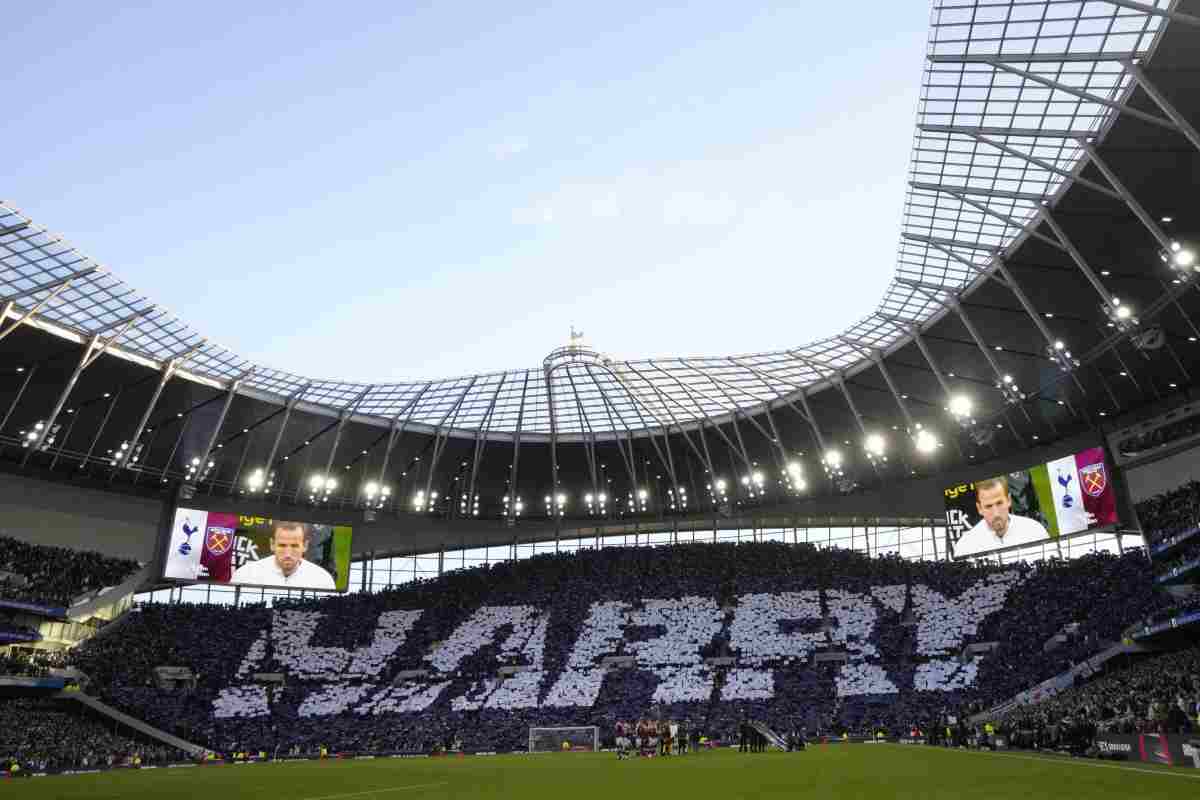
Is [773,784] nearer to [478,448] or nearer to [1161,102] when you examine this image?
[1161,102]

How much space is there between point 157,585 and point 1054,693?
56.9 meters

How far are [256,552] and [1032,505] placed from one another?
51200 millimetres

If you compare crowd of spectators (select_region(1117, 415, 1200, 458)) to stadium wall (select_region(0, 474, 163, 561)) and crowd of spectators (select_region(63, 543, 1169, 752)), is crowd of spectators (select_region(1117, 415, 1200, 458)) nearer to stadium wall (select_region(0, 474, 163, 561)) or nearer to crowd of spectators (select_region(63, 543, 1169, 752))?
crowd of spectators (select_region(63, 543, 1169, 752))

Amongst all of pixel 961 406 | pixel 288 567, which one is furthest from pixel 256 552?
pixel 961 406

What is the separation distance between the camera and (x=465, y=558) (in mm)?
74438

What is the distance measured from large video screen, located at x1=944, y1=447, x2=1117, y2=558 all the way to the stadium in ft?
0.68

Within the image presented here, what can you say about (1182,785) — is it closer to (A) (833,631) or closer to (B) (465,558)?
(A) (833,631)

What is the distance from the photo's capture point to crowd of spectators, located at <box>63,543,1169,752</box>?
49.5 metres

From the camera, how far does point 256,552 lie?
204 ft

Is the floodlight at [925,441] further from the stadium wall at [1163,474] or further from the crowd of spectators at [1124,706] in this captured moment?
the crowd of spectators at [1124,706]

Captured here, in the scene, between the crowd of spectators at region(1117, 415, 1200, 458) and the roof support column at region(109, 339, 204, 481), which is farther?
the roof support column at region(109, 339, 204, 481)

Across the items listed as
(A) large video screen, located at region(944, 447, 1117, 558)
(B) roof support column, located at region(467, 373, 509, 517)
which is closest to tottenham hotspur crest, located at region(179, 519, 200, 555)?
(B) roof support column, located at region(467, 373, 509, 517)

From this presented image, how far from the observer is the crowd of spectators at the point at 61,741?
41.4m

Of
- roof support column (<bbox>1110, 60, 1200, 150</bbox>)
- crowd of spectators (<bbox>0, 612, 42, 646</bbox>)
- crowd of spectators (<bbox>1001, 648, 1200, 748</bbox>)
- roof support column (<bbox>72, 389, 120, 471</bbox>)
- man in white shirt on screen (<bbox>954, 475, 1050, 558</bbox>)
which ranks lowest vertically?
crowd of spectators (<bbox>1001, 648, 1200, 748</bbox>)
